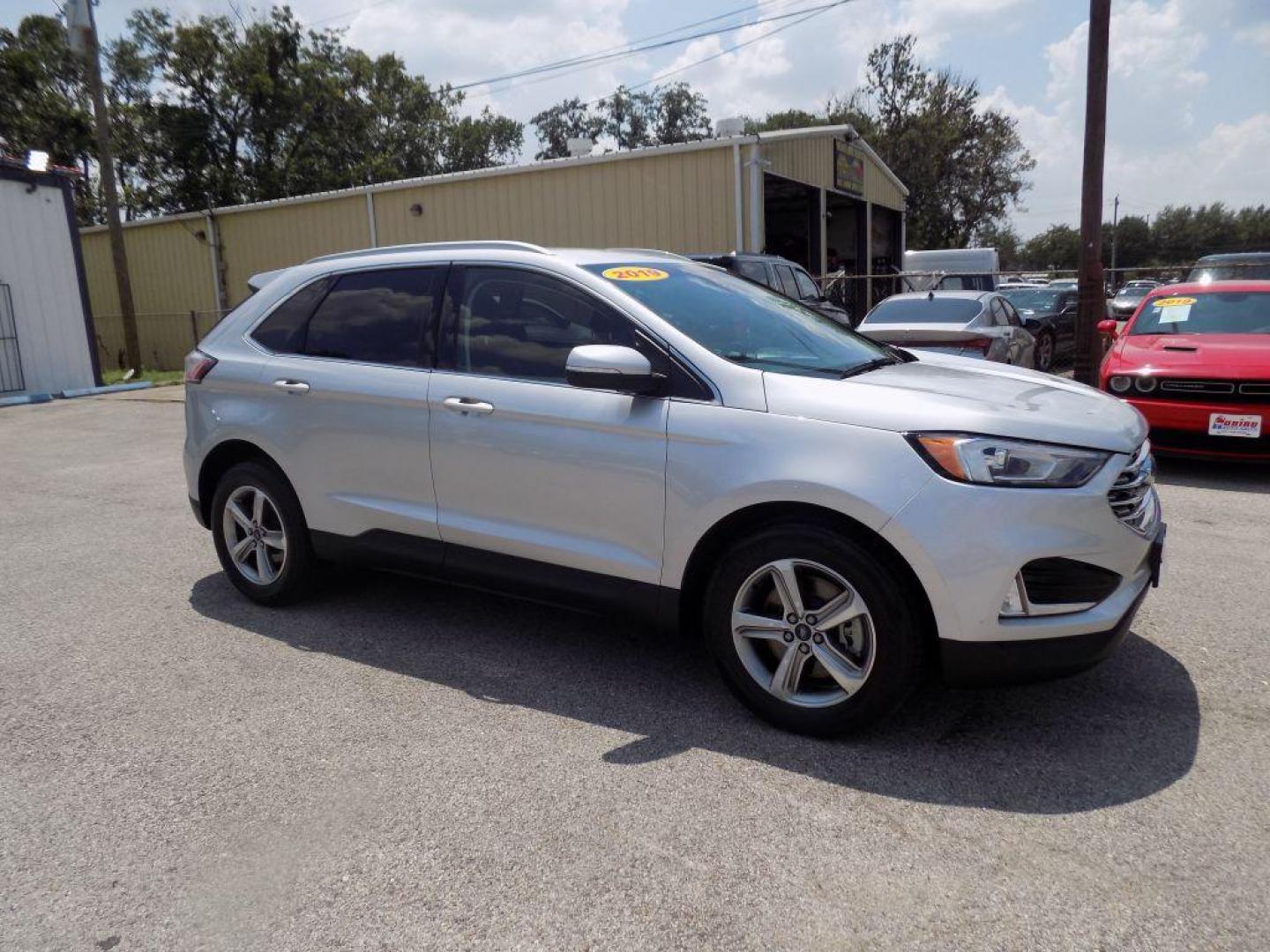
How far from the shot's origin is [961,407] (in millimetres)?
3133

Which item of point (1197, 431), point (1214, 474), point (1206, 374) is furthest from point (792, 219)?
point (1197, 431)

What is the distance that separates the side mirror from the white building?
54.6 feet

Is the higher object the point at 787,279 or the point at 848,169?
the point at 848,169

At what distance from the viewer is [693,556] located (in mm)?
3408

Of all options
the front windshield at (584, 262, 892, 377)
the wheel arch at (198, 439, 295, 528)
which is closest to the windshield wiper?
the front windshield at (584, 262, 892, 377)

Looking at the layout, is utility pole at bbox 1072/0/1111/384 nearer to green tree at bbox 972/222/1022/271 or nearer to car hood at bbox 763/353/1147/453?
car hood at bbox 763/353/1147/453

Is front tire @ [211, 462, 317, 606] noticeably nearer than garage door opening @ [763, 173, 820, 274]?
Yes

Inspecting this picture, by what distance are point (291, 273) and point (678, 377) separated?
2.45 metres

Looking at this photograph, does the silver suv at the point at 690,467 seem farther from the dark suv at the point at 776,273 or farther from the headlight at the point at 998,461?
the dark suv at the point at 776,273

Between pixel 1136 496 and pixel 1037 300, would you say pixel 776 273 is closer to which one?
pixel 1037 300

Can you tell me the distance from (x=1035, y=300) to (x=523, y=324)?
15928 millimetres

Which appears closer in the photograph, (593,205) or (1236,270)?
(1236,270)

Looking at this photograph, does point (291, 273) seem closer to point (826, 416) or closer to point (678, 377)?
point (678, 377)

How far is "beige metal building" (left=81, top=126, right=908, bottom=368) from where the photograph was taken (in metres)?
16.5
